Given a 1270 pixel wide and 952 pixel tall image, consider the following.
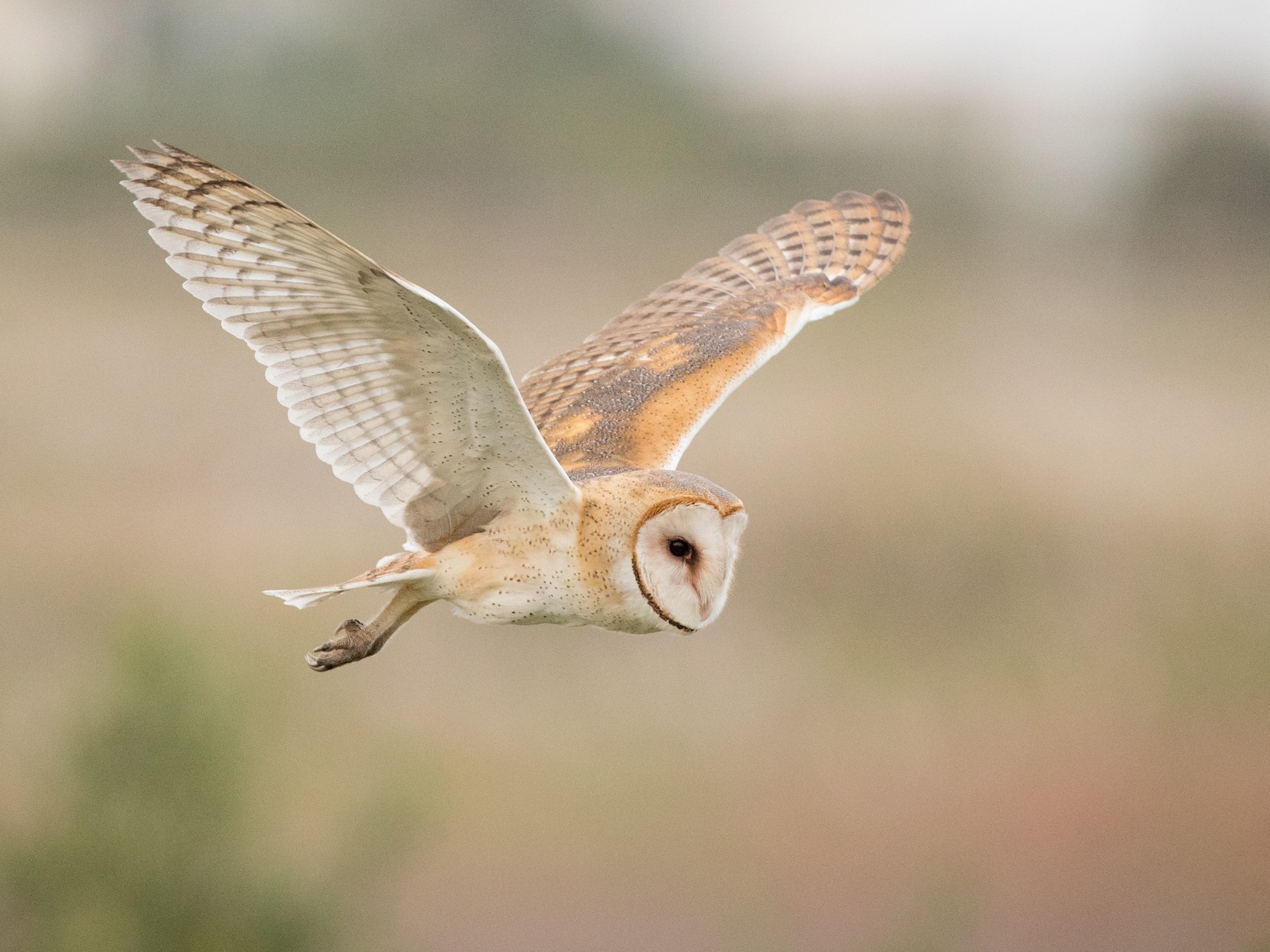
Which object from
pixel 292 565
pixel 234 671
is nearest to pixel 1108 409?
pixel 292 565

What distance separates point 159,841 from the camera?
14.3 m

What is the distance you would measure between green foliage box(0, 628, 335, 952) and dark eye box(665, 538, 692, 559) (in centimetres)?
1064

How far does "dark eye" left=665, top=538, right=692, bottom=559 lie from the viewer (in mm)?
3293

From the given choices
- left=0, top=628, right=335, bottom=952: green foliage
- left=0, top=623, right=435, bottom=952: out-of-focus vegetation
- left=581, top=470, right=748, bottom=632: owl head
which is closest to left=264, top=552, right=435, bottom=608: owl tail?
left=581, top=470, right=748, bottom=632: owl head

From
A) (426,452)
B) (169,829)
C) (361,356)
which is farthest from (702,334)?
(169,829)

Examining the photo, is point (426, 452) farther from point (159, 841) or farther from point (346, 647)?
point (159, 841)

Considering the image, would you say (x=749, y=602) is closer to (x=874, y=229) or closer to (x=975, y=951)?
(x=975, y=951)

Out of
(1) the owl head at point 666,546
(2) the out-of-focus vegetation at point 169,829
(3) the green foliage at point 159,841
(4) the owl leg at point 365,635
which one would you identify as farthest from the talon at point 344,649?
(3) the green foliage at point 159,841

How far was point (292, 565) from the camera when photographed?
21469 millimetres

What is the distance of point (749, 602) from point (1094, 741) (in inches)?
224

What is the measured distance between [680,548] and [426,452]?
523 mm

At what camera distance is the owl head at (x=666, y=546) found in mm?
3254

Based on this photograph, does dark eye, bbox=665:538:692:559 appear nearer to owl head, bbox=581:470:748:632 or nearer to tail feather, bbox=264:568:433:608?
owl head, bbox=581:470:748:632

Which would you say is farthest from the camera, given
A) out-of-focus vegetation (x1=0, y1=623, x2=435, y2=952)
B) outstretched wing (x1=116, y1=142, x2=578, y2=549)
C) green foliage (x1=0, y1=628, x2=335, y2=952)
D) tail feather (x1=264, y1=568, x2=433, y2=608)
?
green foliage (x1=0, y1=628, x2=335, y2=952)
